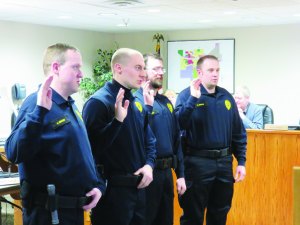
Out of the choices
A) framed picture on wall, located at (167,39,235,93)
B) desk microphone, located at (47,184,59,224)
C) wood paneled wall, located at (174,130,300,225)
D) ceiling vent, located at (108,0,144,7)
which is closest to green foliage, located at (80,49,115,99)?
framed picture on wall, located at (167,39,235,93)

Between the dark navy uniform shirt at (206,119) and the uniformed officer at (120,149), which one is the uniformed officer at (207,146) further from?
the uniformed officer at (120,149)

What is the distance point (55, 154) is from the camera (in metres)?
2.30

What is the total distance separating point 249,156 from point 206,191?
1004 millimetres

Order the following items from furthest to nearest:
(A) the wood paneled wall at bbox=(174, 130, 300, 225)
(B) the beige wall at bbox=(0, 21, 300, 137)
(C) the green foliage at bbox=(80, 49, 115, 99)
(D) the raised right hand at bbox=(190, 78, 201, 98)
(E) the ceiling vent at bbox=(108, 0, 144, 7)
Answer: (C) the green foliage at bbox=(80, 49, 115, 99) → (B) the beige wall at bbox=(0, 21, 300, 137) → (E) the ceiling vent at bbox=(108, 0, 144, 7) → (A) the wood paneled wall at bbox=(174, 130, 300, 225) → (D) the raised right hand at bbox=(190, 78, 201, 98)

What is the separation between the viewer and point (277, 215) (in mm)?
4504

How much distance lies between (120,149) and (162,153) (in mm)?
517

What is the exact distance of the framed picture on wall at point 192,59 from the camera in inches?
396

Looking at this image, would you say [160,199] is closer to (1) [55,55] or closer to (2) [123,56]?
(2) [123,56]

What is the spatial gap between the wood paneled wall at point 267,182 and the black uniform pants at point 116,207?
193cm

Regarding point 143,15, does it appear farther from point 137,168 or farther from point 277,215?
point 137,168

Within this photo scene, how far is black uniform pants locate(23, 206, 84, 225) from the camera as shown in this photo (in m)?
2.28

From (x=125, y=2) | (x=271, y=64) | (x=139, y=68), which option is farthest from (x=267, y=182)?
(x=271, y=64)

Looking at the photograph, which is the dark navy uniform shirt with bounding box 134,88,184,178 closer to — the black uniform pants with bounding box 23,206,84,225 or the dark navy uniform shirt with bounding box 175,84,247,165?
the dark navy uniform shirt with bounding box 175,84,247,165

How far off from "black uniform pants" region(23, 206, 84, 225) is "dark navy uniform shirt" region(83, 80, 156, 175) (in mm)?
483
